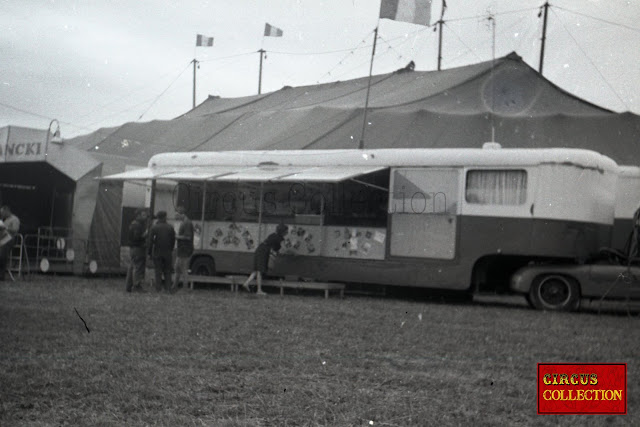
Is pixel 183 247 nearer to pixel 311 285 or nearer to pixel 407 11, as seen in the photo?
pixel 311 285

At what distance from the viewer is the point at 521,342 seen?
9.15 m

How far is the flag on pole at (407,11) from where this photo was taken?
651 inches

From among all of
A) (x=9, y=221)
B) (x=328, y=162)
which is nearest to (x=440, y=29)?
(x=328, y=162)

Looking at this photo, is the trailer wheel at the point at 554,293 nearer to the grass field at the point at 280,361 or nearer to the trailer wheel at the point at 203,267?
the grass field at the point at 280,361

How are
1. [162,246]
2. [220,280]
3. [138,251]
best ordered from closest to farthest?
[162,246] → [138,251] → [220,280]

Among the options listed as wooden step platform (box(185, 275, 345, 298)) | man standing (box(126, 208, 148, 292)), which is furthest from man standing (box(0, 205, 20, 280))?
wooden step platform (box(185, 275, 345, 298))

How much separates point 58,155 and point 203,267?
397 cm

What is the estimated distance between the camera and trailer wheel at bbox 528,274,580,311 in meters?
13.9

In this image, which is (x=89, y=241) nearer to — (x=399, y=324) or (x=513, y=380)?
(x=399, y=324)

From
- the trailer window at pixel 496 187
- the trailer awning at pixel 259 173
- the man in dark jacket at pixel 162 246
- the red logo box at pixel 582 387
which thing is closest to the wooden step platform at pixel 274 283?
the man in dark jacket at pixel 162 246

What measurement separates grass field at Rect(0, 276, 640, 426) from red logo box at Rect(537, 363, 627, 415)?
7.3 inches

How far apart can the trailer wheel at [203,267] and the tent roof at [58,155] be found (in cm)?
314

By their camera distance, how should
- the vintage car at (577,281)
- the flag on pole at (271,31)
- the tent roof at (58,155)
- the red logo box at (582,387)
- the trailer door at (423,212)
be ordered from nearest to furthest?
the red logo box at (582,387), the vintage car at (577,281), the trailer door at (423,212), the tent roof at (58,155), the flag on pole at (271,31)

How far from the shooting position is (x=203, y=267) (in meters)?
17.3
